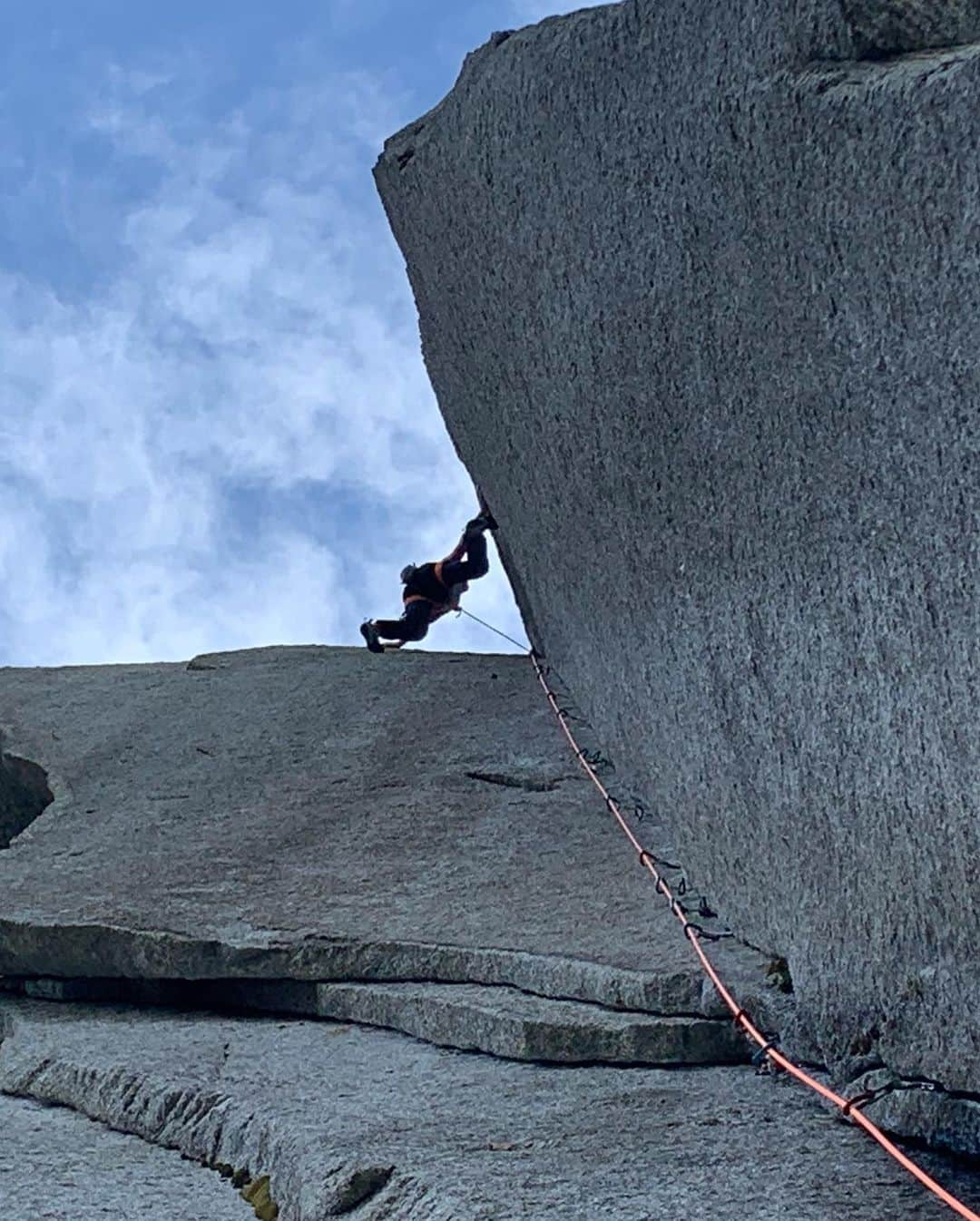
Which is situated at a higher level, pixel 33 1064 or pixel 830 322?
pixel 830 322

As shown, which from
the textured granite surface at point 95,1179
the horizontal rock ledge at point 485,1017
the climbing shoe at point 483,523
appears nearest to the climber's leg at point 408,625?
the climbing shoe at point 483,523

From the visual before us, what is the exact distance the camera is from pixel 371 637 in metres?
7.55

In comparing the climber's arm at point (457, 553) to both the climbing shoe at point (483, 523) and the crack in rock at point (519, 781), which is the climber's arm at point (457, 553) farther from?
→ the crack in rock at point (519, 781)

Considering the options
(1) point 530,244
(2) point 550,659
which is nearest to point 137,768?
(2) point 550,659

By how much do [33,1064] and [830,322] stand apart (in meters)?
2.72

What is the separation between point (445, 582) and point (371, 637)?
0.46 meters

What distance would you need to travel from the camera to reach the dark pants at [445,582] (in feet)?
23.4

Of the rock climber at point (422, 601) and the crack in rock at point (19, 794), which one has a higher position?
the rock climber at point (422, 601)

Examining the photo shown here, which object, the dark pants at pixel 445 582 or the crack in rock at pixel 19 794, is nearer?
the crack in rock at pixel 19 794

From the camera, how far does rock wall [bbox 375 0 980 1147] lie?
2.61m

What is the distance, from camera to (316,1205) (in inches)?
108

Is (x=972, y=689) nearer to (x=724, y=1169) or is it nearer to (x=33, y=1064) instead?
(x=724, y=1169)

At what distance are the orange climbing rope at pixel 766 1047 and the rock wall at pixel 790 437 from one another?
10 cm

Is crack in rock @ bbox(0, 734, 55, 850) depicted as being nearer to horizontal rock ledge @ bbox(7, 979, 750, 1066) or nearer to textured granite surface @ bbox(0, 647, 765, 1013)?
textured granite surface @ bbox(0, 647, 765, 1013)
